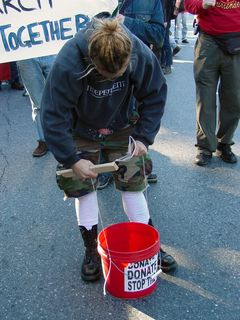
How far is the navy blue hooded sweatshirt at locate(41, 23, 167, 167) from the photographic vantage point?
187cm

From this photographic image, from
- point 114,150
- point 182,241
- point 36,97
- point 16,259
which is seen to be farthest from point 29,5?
point 182,241

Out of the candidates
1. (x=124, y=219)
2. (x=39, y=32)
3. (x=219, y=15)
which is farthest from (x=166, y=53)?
(x=124, y=219)

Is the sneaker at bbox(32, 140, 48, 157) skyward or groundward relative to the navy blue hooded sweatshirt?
groundward

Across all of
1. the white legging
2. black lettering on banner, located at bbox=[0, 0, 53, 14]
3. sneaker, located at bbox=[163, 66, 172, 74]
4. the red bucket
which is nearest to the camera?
the red bucket

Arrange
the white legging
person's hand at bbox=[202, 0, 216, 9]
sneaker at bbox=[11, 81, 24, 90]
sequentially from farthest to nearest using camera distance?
sneaker at bbox=[11, 81, 24, 90] → person's hand at bbox=[202, 0, 216, 9] → the white legging

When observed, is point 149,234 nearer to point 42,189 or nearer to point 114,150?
point 114,150

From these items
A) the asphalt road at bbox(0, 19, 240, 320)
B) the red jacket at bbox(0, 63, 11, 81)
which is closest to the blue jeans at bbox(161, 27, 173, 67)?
the red jacket at bbox(0, 63, 11, 81)

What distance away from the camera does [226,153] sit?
12.1ft

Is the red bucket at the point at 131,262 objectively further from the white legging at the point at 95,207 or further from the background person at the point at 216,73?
the background person at the point at 216,73

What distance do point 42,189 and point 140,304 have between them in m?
1.50

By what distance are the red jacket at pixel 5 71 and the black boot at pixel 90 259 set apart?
4640mm

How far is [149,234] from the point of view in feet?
7.30

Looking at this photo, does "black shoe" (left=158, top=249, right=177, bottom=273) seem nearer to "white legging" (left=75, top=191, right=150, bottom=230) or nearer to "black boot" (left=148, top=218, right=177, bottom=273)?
"black boot" (left=148, top=218, right=177, bottom=273)

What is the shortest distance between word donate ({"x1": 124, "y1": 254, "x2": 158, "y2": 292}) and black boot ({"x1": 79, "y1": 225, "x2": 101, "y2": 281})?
0.28 metres
